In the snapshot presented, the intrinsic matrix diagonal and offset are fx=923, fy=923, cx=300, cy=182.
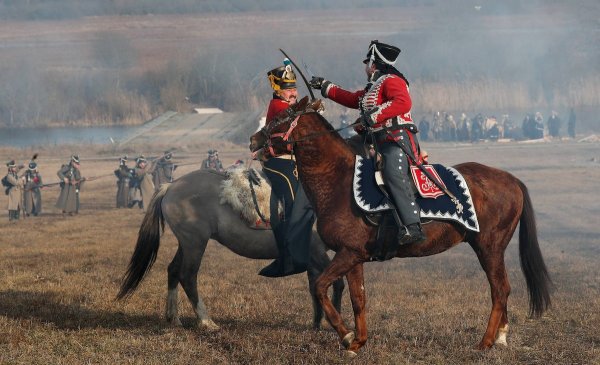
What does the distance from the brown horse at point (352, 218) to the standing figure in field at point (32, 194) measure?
2017cm

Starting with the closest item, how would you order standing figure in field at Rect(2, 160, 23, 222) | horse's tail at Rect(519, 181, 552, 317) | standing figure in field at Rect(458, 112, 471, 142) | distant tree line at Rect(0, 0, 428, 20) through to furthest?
1. horse's tail at Rect(519, 181, 552, 317)
2. standing figure in field at Rect(2, 160, 23, 222)
3. standing figure in field at Rect(458, 112, 471, 142)
4. distant tree line at Rect(0, 0, 428, 20)

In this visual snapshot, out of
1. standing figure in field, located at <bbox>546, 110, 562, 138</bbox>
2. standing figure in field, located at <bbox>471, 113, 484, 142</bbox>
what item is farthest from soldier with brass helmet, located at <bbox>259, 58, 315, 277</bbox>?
standing figure in field, located at <bbox>546, 110, 562, 138</bbox>

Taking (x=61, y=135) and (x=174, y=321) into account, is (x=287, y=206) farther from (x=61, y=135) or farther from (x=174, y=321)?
(x=61, y=135)

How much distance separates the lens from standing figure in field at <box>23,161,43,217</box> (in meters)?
28.6

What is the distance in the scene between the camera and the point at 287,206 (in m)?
11.7

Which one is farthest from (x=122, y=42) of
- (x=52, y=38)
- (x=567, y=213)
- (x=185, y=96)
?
(x=567, y=213)

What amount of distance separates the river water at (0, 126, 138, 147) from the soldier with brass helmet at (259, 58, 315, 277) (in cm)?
4392

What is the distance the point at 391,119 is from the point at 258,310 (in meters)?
3.81

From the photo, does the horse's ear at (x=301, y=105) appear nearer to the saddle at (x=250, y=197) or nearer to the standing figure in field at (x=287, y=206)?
the standing figure in field at (x=287, y=206)

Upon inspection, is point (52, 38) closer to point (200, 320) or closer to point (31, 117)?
point (31, 117)

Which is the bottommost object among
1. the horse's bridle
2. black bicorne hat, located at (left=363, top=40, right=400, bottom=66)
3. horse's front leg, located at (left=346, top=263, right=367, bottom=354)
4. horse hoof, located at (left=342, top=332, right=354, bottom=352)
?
horse hoof, located at (left=342, top=332, right=354, bottom=352)

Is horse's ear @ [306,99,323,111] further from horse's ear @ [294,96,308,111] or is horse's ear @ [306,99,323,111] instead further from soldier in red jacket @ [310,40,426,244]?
soldier in red jacket @ [310,40,426,244]

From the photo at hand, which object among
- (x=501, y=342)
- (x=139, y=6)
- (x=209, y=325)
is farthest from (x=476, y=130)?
(x=139, y=6)

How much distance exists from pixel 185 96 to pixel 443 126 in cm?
2179
